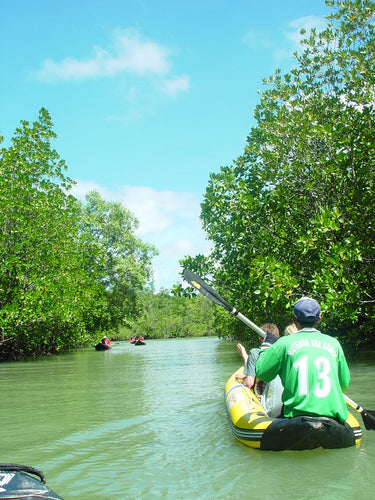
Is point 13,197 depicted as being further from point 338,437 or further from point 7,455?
point 338,437

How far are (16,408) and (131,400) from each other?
6.77ft

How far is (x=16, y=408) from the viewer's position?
29.6ft

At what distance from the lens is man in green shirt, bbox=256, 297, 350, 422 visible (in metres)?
4.51

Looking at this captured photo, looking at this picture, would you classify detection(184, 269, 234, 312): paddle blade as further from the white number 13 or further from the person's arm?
the white number 13

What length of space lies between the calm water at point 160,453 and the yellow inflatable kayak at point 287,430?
152 mm

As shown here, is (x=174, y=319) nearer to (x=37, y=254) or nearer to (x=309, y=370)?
(x=37, y=254)

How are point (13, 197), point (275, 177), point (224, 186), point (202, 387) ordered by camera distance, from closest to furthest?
point (202, 387)
point (275, 177)
point (224, 186)
point (13, 197)

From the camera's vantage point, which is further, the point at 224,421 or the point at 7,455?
the point at 224,421

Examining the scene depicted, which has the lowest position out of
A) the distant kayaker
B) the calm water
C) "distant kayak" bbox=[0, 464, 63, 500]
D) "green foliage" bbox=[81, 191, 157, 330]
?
the calm water

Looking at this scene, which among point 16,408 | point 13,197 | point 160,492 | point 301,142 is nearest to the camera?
point 160,492

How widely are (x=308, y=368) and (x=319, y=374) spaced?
0.38 ft

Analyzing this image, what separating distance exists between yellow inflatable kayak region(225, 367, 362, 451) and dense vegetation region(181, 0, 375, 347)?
5718mm

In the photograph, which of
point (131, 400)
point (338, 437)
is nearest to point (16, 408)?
point (131, 400)

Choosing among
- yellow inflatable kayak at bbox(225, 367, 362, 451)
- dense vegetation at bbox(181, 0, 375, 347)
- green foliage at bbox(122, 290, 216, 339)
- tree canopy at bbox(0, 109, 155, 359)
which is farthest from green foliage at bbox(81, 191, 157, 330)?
yellow inflatable kayak at bbox(225, 367, 362, 451)
